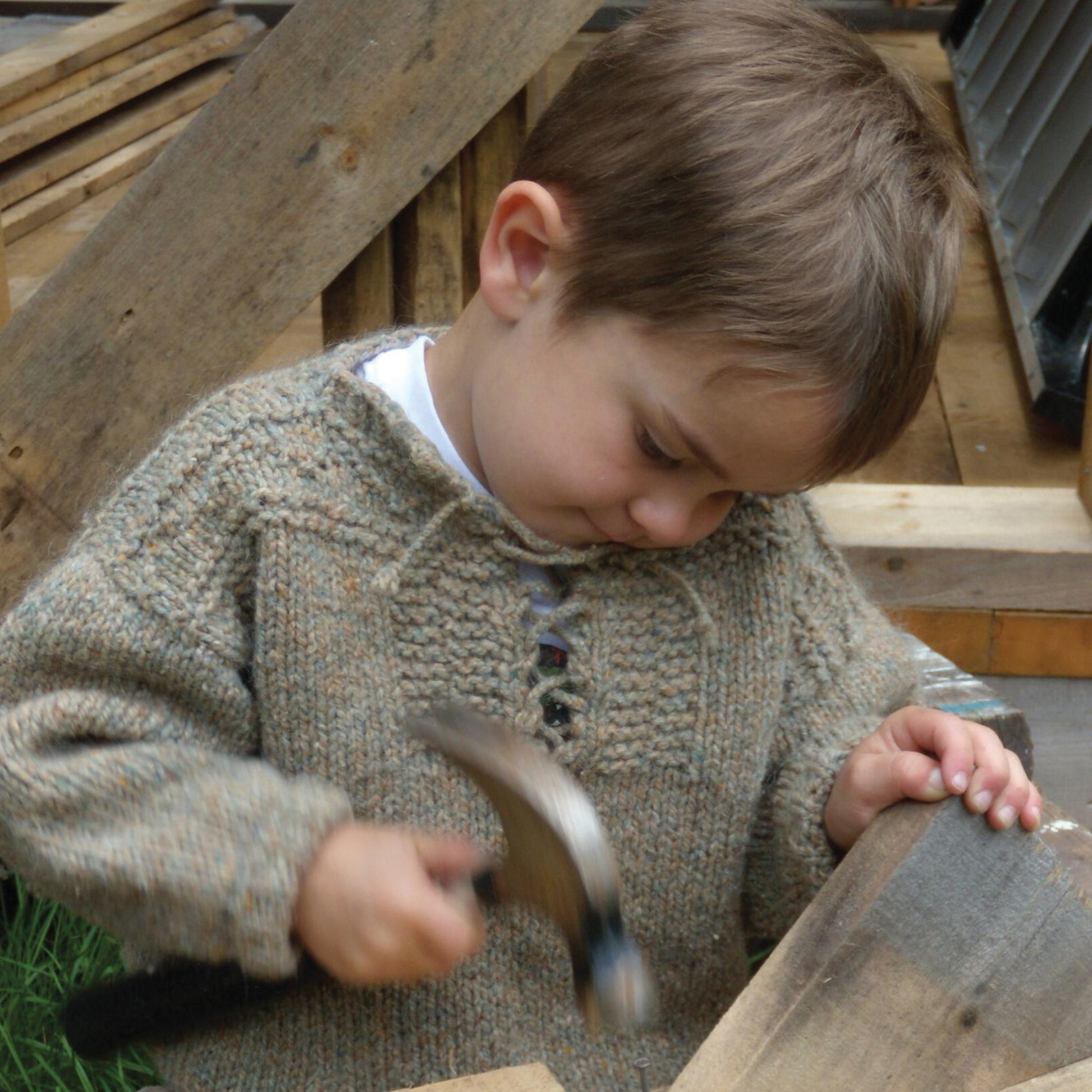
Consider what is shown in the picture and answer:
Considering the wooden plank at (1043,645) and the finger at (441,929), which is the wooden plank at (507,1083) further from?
the wooden plank at (1043,645)

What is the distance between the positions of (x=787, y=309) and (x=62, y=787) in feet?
2.36

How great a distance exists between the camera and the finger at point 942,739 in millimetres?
1256

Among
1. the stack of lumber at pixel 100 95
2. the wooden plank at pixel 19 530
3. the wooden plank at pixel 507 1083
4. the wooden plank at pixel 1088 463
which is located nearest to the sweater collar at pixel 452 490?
the wooden plank at pixel 507 1083

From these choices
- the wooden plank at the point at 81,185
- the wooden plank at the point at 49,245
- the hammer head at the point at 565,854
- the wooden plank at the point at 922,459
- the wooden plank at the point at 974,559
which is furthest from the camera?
the wooden plank at the point at 81,185

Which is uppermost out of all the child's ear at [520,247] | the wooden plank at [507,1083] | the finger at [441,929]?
the child's ear at [520,247]

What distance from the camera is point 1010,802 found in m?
1.21

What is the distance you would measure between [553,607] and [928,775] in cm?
41

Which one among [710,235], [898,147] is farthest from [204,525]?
[898,147]

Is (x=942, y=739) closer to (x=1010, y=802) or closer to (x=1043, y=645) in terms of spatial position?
(x=1010, y=802)

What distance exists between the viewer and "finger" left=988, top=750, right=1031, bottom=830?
1195 millimetres

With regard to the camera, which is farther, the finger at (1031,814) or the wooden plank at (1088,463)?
the wooden plank at (1088,463)

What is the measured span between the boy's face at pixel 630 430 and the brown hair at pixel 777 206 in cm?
Result: 2

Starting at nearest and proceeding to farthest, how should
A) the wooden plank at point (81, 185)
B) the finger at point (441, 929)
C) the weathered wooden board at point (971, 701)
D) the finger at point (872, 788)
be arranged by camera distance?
the finger at point (441, 929) < the finger at point (872, 788) < the weathered wooden board at point (971, 701) < the wooden plank at point (81, 185)

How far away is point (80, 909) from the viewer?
125 centimetres
